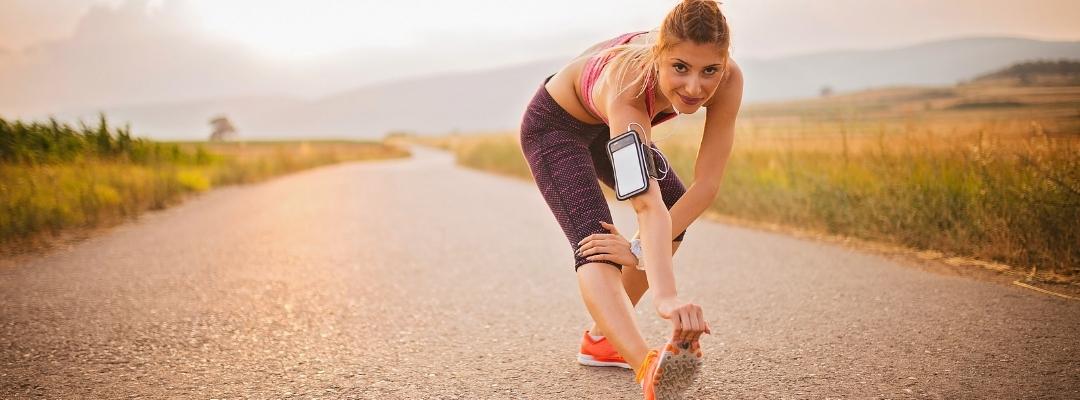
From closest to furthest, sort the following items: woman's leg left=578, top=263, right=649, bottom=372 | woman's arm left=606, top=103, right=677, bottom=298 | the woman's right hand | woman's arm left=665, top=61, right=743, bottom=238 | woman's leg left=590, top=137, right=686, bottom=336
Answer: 1. the woman's right hand
2. woman's arm left=606, top=103, right=677, bottom=298
3. woman's leg left=578, top=263, right=649, bottom=372
4. woman's arm left=665, top=61, right=743, bottom=238
5. woman's leg left=590, top=137, right=686, bottom=336

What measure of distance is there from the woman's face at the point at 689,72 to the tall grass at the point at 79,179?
7214mm

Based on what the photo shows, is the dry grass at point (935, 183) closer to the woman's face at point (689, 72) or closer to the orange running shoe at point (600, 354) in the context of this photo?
the woman's face at point (689, 72)

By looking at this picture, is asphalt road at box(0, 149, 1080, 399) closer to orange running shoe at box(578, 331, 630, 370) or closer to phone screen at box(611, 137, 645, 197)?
orange running shoe at box(578, 331, 630, 370)

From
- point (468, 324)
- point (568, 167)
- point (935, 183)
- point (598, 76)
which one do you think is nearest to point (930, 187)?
point (935, 183)

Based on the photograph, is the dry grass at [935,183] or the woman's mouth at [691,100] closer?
the woman's mouth at [691,100]

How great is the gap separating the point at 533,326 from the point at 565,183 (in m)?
1.43

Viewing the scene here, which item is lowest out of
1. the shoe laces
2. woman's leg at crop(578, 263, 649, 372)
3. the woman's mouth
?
the shoe laces

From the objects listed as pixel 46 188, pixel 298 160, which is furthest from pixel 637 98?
pixel 298 160

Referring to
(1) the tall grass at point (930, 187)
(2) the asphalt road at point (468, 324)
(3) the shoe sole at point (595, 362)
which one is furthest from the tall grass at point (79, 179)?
(1) the tall grass at point (930, 187)

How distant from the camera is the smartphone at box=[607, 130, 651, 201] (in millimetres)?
2041

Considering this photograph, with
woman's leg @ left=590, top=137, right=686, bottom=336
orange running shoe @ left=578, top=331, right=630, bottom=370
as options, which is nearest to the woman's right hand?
woman's leg @ left=590, top=137, right=686, bottom=336

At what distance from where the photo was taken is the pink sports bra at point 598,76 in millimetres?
2312

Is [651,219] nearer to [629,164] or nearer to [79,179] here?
[629,164]

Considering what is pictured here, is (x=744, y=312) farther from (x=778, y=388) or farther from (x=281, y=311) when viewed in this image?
(x=281, y=311)
